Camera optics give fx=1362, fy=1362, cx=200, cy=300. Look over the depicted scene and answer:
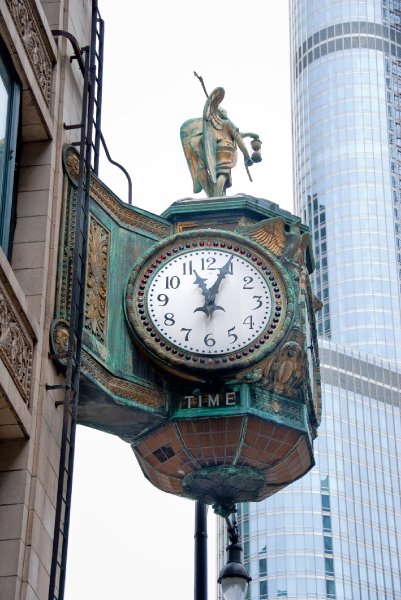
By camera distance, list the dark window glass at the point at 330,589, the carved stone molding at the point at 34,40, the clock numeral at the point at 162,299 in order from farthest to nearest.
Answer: the dark window glass at the point at 330,589 → the clock numeral at the point at 162,299 → the carved stone molding at the point at 34,40

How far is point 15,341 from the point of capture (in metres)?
12.4

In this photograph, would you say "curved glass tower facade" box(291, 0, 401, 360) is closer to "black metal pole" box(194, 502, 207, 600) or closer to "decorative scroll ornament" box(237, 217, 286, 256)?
"decorative scroll ornament" box(237, 217, 286, 256)

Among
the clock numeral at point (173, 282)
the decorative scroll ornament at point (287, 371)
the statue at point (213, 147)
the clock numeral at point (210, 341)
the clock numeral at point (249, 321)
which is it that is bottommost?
the decorative scroll ornament at point (287, 371)

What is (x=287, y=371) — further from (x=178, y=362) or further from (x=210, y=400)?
(x=178, y=362)

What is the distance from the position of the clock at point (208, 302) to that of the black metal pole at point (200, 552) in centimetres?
199

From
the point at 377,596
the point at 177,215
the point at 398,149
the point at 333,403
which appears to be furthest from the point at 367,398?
the point at 177,215

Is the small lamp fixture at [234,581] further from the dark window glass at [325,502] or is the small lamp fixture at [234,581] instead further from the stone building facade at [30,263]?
the dark window glass at [325,502]

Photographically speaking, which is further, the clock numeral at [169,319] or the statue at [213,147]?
the statue at [213,147]

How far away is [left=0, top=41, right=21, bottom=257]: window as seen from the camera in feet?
43.1

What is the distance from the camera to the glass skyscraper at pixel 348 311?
12925cm

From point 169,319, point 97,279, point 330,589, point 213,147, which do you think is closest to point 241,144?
point 213,147

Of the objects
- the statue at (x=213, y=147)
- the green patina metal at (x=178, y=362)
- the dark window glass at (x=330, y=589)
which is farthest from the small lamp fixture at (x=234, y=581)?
the dark window glass at (x=330, y=589)

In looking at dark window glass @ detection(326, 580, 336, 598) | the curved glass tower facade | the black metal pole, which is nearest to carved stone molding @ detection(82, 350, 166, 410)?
the black metal pole

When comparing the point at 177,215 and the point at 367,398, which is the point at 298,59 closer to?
the point at 367,398
